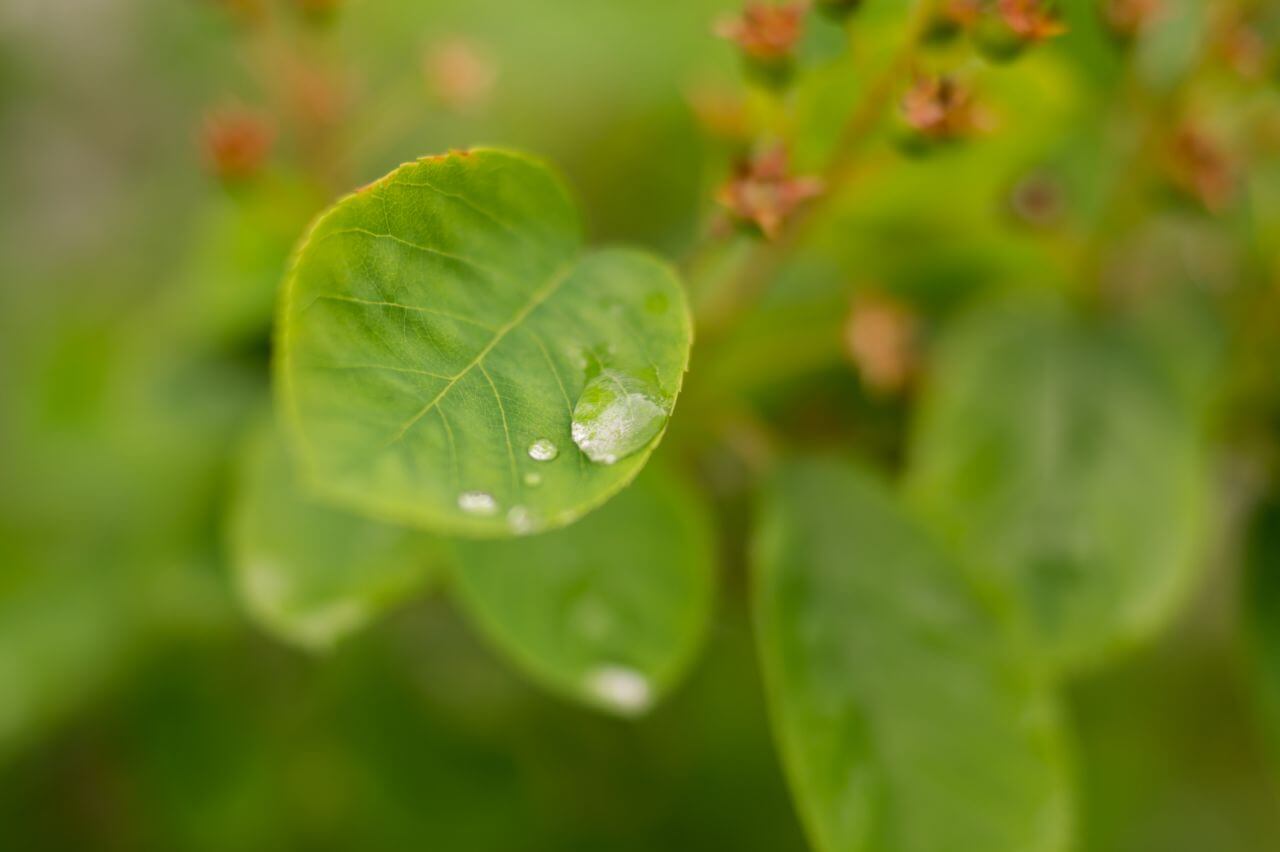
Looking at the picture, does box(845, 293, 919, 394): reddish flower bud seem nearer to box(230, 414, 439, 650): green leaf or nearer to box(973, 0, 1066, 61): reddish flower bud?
box(973, 0, 1066, 61): reddish flower bud

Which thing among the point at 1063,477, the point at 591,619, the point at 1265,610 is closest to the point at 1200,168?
the point at 1063,477

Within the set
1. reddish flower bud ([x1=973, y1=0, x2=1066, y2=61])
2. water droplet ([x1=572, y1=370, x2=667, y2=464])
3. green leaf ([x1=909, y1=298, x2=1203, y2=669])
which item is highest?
reddish flower bud ([x1=973, y1=0, x2=1066, y2=61])

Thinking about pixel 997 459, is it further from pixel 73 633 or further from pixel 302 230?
pixel 73 633

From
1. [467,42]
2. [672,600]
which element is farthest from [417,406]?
[467,42]

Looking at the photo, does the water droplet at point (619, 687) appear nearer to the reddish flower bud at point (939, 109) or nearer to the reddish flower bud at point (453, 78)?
the reddish flower bud at point (939, 109)

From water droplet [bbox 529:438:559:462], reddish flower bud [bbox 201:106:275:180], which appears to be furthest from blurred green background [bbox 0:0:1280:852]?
→ water droplet [bbox 529:438:559:462]

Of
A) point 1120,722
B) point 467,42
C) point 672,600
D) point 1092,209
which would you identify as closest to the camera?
point 672,600
